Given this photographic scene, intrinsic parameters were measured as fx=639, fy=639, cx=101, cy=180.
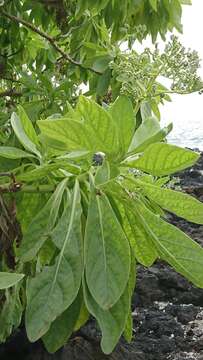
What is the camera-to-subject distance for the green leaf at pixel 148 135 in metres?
0.80

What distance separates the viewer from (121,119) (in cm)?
87

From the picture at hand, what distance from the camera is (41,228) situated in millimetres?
887

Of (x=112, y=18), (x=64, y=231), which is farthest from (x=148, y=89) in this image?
(x=112, y=18)

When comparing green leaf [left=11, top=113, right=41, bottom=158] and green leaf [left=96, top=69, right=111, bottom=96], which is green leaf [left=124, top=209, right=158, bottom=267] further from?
green leaf [left=96, top=69, right=111, bottom=96]

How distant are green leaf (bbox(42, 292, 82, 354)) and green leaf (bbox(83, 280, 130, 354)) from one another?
77mm

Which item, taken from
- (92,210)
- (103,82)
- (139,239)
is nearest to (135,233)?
(139,239)

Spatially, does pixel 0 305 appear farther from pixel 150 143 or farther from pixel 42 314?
pixel 150 143

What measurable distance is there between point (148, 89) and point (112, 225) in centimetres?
30

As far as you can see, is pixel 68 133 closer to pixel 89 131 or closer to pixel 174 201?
pixel 89 131

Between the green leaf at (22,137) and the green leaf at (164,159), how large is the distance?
141 mm

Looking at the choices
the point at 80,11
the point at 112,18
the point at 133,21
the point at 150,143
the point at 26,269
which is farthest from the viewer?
the point at 133,21

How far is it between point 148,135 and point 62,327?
31 centimetres

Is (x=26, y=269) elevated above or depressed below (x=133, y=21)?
below

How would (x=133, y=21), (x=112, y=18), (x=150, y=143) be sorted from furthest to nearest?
1. (x=133, y=21)
2. (x=112, y=18)
3. (x=150, y=143)
